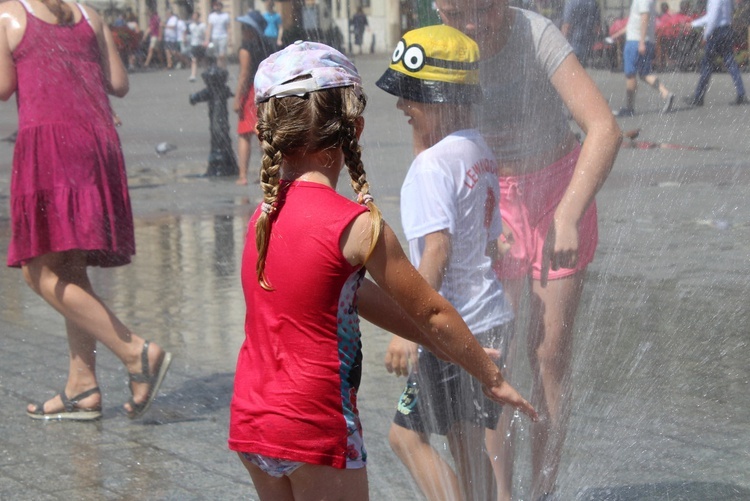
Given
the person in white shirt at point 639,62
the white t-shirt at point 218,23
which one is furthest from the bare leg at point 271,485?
the white t-shirt at point 218,23

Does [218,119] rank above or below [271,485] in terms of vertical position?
below

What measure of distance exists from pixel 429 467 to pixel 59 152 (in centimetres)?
229

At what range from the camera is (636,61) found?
4.86m

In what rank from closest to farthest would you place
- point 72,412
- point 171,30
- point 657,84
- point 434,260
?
point 434,260 → point 657,84 → point 72,412 → point 171,30

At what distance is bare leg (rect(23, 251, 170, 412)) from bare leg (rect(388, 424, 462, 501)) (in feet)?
5.83

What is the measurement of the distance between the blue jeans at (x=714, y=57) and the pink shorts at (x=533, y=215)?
7.53 ft

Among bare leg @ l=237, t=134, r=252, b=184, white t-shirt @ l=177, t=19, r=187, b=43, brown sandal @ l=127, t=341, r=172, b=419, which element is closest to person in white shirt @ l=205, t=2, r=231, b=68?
bare leg @ l=237, t=134, r=252, b=184

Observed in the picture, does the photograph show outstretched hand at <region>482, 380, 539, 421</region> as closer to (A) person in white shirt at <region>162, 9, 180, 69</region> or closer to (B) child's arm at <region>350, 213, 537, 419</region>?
(B) child's arm at <region>350, 213, 537, 419</region>

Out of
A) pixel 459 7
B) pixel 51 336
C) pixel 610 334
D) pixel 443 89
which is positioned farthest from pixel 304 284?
pixel 51 336

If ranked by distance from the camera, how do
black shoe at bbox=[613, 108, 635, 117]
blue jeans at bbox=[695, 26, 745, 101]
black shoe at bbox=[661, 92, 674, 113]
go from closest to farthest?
black shoe at bbox=[613, 108, 635, 117]
black shoe at bbox=[661, 92, 674, 113]
blue jeans at bbox=[695, 26, 745, 101]

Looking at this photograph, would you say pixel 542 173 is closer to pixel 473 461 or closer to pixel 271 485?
pixel 473 461

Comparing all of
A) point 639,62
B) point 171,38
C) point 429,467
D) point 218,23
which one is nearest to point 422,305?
point 429,467

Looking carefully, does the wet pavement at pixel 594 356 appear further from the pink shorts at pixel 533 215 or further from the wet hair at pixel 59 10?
the wet hair at pixel 59 10

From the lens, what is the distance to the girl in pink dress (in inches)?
177
